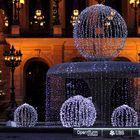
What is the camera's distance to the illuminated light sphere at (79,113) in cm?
2352

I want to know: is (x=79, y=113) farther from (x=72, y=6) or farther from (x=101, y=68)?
(x=72, y=6)

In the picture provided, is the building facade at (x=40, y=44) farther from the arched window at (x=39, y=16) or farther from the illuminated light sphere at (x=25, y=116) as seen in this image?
the illuminated light sphere at (x=25, y=116)

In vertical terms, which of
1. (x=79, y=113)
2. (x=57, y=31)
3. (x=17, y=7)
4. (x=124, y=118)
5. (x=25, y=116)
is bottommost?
(x=25, y=116)

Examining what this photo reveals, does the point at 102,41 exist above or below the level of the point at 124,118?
above

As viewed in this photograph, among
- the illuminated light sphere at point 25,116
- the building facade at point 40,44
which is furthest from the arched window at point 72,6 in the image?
the illuminated light sphere at point 25,116

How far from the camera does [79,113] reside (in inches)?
979

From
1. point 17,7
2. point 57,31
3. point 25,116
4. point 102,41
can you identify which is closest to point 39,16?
point 17,7

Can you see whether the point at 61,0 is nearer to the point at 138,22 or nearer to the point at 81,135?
the point at 138,22

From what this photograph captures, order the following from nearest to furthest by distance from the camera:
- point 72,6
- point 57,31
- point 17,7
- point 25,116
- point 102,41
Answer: point 102,41 < point 25,116 < point 57,31 < point 17,7 < point 72,6

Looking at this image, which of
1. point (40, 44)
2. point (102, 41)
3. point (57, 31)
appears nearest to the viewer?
point (102, 41)

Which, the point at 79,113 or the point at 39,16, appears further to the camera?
the point at 39,16

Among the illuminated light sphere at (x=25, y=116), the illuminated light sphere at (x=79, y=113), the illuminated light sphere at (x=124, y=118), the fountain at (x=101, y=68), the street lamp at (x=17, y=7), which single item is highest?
the street lamp at (x=17, y=7)

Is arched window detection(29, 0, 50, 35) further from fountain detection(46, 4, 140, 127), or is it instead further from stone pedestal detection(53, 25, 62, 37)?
fountain detection(46, 4, 140, 127)

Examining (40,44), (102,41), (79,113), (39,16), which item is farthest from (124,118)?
(39,16)
